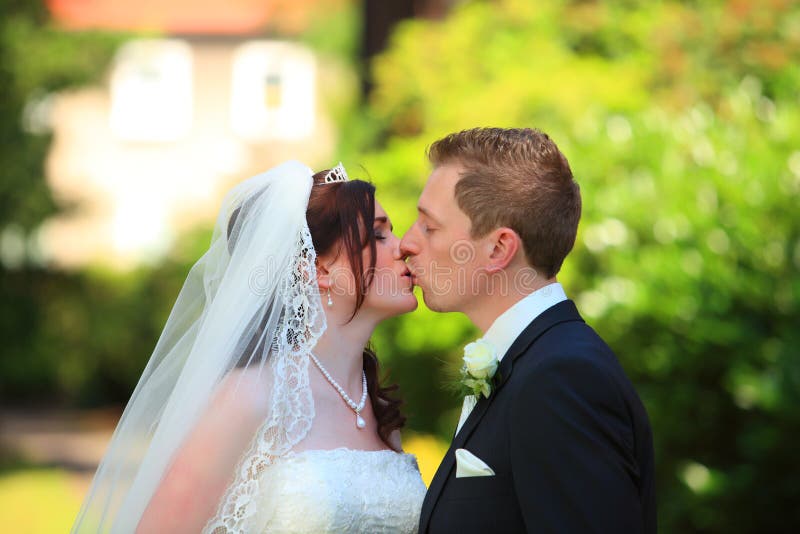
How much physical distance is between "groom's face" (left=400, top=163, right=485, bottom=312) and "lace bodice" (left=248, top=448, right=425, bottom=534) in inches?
28.4

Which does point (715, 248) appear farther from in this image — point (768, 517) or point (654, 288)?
point (768, 517)

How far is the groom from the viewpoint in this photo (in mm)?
2342

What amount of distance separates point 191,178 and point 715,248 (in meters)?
18.1

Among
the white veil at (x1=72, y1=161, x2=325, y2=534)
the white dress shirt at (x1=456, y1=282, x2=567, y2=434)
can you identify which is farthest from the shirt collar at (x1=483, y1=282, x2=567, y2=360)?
the white veil at (x1=72, y1=161, x2=325, y2=534)

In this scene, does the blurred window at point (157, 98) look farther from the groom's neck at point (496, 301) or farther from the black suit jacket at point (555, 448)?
the black suit jacket at point (555, 448)

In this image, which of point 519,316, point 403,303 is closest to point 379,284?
point 403,303

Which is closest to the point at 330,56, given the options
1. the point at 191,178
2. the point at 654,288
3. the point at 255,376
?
the point at 191,178

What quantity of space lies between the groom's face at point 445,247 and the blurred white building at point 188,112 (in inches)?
702

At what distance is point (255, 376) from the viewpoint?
3275mm

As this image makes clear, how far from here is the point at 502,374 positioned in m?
2.71

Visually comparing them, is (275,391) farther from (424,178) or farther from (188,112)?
(188,112)

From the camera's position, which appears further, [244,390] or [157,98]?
[157,98]

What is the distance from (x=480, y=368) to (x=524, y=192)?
0.50m

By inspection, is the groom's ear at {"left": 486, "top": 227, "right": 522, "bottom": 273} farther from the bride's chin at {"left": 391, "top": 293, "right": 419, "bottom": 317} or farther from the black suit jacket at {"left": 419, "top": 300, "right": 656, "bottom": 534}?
the bride's chin at {"left": 391, "top": 293, "right": 419, "bottom": 317}
